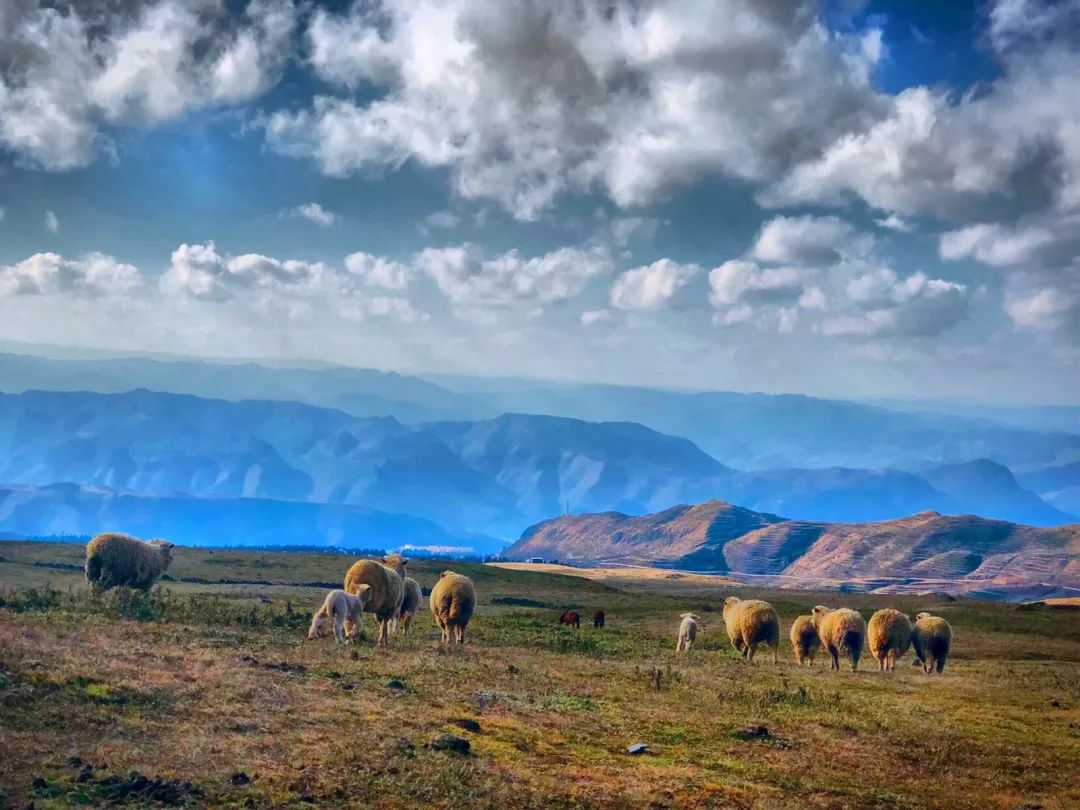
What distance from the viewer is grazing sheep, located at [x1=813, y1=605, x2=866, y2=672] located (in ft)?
107

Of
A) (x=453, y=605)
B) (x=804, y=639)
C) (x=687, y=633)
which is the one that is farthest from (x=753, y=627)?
(x=453, y=605)

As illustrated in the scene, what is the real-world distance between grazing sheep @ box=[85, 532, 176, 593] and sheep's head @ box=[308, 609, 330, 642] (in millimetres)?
9312

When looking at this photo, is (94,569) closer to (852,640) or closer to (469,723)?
(469,723)

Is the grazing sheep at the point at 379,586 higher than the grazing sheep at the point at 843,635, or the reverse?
the grazing sheep at the point at 379,586

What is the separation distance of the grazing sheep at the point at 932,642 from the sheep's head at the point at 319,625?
74.9 feet

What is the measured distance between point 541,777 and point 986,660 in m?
33.3

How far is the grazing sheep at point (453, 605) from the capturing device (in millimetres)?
29516

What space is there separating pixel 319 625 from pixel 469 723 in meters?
11.9

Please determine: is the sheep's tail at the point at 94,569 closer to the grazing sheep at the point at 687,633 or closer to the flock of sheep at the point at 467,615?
the flock of sheep at the point at 467,615

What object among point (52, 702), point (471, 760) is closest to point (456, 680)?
point (471, 760)

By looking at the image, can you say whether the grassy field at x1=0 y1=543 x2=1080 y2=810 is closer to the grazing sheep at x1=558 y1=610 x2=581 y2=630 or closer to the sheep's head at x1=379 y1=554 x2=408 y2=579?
the sheep's head at x1=379 y1=554 x2=408 y2=579

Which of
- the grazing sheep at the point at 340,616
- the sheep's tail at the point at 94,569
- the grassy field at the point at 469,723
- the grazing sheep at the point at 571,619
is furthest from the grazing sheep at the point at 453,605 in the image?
the grazing sheep at the point at 571,619

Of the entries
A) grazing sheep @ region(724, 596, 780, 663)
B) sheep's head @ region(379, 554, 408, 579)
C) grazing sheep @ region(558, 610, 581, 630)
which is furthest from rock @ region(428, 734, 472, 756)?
grazing sheep @ region(558, 610, 581, 630)

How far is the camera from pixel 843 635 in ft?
107
